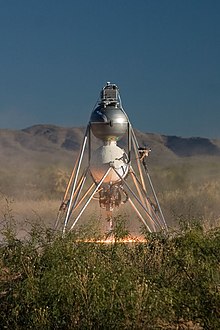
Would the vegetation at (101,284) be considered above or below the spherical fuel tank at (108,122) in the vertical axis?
below

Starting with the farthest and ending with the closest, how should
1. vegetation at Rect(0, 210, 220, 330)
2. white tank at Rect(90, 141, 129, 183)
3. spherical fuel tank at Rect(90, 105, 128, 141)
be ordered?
white tank at Rect(90, 141, 129, 183), spherical fuel tank at Rect(90, 105, 128, 141), vegetation at Rect(0, 210, 220, 330)

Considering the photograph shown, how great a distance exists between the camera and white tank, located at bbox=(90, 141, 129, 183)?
94.7 ft

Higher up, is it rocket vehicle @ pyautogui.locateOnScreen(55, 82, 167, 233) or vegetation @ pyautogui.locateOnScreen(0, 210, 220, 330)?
rocket vehicle @ pyautogui.locateOnScreen(55, 82, 167, 233)

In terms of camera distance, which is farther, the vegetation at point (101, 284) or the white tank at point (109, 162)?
the white tank at point (109, 162)

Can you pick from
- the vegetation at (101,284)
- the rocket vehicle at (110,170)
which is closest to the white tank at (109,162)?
the rocket vehicle at (110,170)

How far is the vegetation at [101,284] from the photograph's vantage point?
14141 mm

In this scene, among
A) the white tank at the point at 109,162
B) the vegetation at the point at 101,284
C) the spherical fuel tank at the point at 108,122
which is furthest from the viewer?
the white tank at the point at 109,162

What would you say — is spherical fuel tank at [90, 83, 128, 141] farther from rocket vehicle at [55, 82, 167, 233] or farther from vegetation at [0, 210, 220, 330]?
vegetation at [0, 210, 220, 330]

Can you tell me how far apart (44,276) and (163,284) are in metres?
2.89

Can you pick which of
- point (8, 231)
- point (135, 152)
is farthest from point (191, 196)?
point (8, 231)

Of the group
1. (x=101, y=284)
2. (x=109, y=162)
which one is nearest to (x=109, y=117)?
(x=109, y=162)

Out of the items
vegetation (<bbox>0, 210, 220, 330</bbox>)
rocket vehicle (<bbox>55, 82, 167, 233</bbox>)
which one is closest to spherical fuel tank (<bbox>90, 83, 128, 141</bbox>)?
rocket vehicle (<bbox>55, 82, 167, 233</bbox>)

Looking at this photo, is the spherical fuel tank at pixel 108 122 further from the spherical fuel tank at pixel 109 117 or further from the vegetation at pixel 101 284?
the vegetation at pixel 101 284

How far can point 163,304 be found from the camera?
46.6 feet
